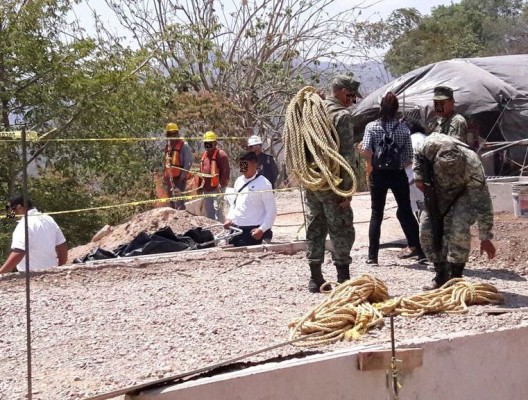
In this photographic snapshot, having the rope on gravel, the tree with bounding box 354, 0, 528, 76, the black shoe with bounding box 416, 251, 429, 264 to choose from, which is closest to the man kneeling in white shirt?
the black shoe with bounding box 416, 251, 429, 264

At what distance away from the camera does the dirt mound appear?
11891 millimetres

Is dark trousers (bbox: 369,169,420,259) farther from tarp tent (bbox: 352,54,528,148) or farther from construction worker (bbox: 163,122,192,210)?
tarp tent (bbox: 352,54,528,148)

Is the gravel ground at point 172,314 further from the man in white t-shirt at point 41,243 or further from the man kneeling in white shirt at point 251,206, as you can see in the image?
the man kneeling in white shirt at point 251,206

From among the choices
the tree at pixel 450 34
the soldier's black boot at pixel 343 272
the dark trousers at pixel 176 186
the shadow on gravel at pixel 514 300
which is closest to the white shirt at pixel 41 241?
the soldier's black boot at pixel 343 272

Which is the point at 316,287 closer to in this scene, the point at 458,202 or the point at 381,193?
the point at 458,202

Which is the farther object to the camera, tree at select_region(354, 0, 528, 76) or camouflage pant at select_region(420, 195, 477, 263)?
tree at select_region(354, 0, 528, 76)

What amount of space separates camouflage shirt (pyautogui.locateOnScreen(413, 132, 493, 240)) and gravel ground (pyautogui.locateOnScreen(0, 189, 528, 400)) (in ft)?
2.10

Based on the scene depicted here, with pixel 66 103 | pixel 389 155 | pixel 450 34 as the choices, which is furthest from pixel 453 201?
pixel 450 34

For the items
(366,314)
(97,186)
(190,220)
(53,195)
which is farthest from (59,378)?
(97,186)

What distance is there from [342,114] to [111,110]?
316 inches

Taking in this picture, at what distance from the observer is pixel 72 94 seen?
14.6 metres

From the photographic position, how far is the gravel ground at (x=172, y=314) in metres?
5.43

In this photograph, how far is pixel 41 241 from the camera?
8.96 meters

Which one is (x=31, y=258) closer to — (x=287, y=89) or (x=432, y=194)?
(x=432, y=194)
